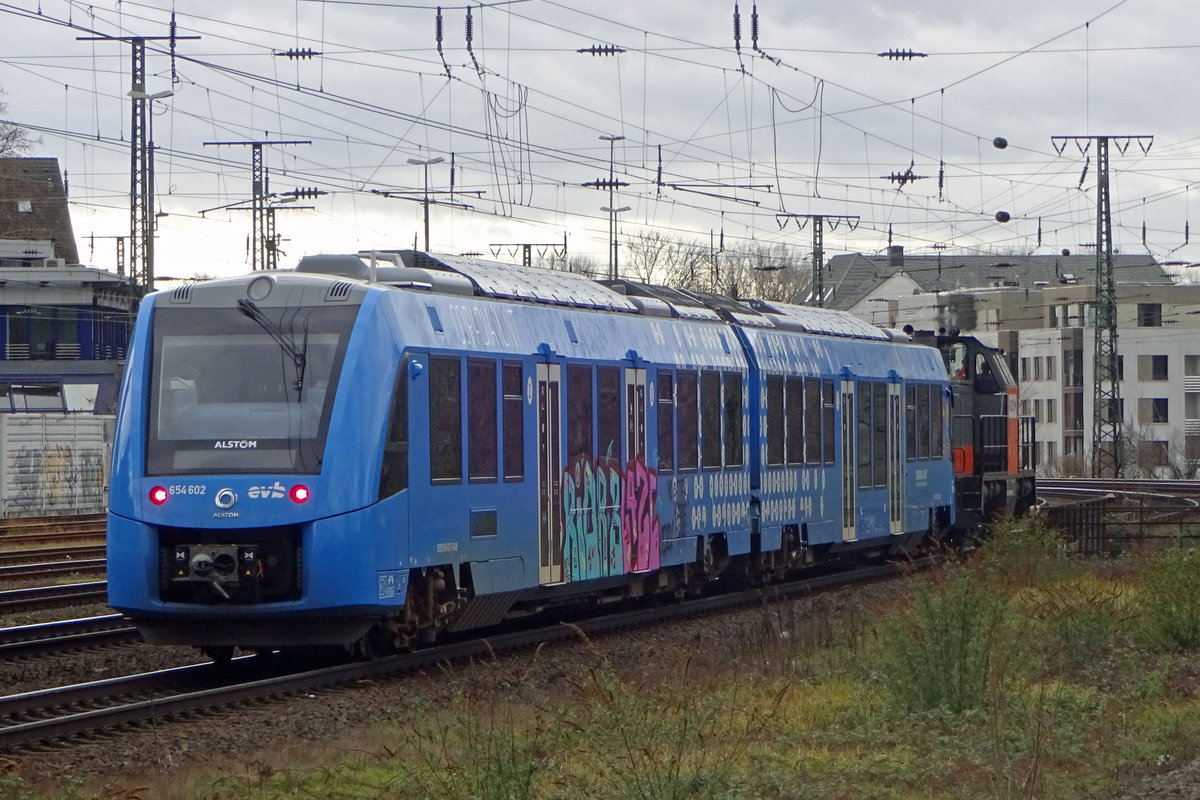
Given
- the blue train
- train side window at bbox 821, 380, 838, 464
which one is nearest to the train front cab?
train side window at bbox 821, 380, 838, 464

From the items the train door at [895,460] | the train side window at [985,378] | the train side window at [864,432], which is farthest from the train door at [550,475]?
the train side window at [985,378]

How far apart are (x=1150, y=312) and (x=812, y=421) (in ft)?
265

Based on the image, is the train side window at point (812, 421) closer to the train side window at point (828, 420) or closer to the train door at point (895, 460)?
the train side window at point (828, 420)

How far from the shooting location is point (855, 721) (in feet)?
33.9

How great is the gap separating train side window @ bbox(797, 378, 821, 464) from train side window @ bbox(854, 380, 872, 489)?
1.22 meters

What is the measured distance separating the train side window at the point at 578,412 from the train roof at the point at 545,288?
0.72 meters

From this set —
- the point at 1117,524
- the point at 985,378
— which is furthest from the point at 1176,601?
the point at 985,378

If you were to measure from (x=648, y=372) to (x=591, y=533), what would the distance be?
6.73ft

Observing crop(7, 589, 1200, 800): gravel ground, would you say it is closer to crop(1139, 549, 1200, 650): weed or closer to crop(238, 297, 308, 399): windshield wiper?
crop(238, 297, 308, 399): windshield wiper

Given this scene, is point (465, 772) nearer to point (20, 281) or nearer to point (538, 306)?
point (538, 306)

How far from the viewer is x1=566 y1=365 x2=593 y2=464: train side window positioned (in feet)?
50.6

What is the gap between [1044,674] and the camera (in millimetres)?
11914

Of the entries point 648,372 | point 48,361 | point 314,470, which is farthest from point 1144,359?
point 314,470

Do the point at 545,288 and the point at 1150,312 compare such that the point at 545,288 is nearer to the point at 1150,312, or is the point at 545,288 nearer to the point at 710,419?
the point at 710,419
